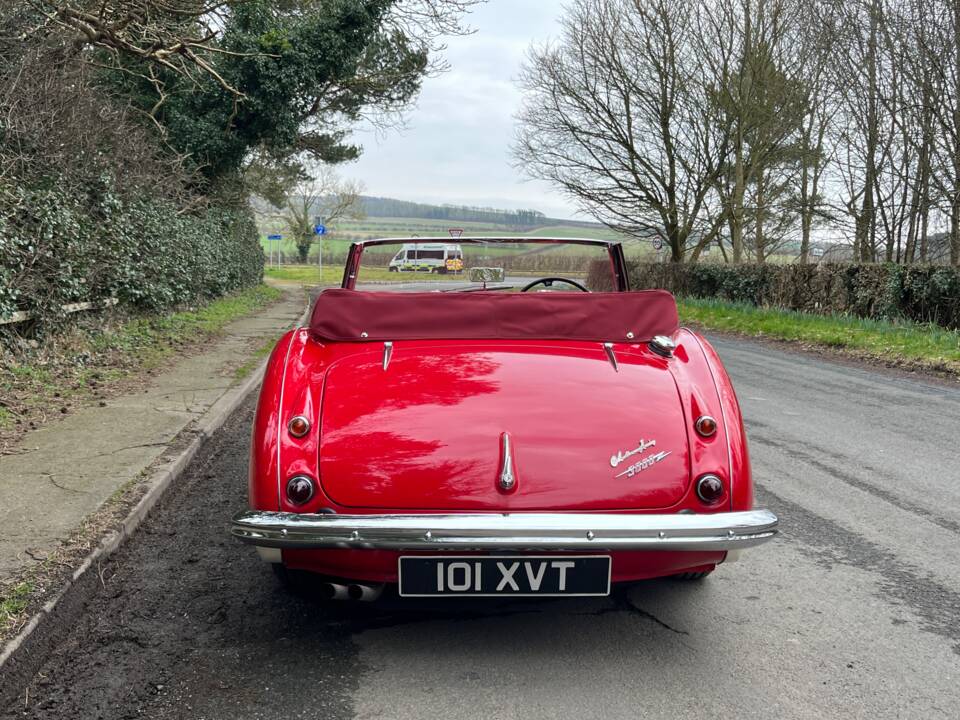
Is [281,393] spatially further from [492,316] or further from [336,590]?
[492,316]

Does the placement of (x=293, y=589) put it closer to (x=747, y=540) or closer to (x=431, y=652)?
(x=431, y=652)

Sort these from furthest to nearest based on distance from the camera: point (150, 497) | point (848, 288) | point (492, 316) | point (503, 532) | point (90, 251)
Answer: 1. point (848, 288)
2. point (90, 251)
3. point (150, 497)
4. point (492, 316)
5. point (503, 532)

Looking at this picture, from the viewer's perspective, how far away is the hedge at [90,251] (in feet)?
25.2

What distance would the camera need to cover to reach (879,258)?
853 inches

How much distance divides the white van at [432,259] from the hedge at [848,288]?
1083 cm

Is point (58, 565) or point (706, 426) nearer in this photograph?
point (706, 426)

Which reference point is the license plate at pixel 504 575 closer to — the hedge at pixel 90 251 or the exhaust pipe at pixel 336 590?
the exhaust pipe at pixel 336 590

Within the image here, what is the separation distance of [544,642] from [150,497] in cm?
248

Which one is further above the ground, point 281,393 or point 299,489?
point 281,393

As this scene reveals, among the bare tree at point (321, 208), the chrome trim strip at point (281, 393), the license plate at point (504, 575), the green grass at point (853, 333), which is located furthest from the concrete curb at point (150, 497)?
the bare tree at point (321, 208)

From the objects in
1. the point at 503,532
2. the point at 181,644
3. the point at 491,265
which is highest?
the point at 491,265

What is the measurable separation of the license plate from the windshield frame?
2.22 m

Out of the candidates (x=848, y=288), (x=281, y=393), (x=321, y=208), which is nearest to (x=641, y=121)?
(x=848, y=288)

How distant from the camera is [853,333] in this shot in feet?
44.1
